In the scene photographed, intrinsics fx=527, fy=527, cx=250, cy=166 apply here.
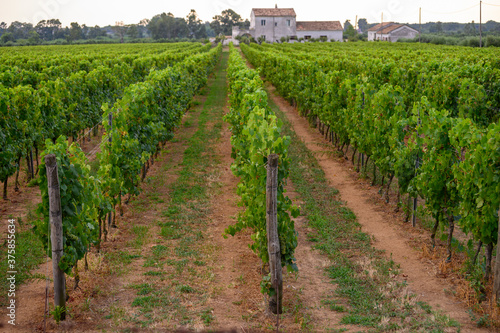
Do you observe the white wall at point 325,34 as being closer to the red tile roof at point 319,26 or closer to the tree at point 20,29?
the red tile roof at point 319,26

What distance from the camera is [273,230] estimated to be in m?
6.39

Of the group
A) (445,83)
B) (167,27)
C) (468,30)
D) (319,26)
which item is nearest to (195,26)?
(167,27)

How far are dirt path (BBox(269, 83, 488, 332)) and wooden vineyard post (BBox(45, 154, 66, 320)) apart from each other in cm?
455

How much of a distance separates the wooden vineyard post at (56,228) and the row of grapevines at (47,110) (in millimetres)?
5178

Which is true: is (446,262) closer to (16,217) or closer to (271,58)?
(16,217)

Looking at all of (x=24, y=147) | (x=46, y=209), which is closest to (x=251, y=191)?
(x=46, y=209)

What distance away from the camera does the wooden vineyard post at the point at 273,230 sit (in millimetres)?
6301

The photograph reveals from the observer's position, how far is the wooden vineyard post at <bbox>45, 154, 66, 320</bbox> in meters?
5.90

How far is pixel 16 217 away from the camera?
10070 millimetres

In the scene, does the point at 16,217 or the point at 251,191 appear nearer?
the point at 251,191

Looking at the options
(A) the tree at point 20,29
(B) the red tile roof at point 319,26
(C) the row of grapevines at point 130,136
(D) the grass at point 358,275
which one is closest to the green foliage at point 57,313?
(C) the row of grapevines at point 130,136

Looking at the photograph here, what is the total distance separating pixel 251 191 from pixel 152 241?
2637mm

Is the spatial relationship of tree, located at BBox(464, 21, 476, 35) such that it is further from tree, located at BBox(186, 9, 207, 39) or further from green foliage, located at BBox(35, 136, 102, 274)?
green foliage, located at BBox(35, 136, 102, 274)

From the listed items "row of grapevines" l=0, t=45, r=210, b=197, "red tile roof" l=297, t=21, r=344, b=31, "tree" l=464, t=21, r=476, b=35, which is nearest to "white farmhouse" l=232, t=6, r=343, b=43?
"red tile roof" l=297, t=21, r=344, b=31
